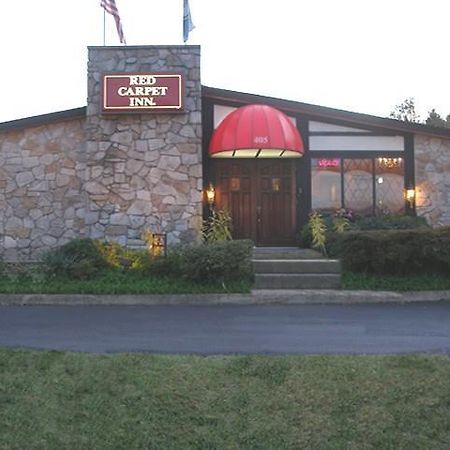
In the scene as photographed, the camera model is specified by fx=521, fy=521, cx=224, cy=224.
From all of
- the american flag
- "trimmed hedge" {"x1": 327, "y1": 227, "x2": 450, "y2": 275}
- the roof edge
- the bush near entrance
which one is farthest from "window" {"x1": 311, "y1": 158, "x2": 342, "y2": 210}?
the american flag

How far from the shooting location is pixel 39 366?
4777 millimetres

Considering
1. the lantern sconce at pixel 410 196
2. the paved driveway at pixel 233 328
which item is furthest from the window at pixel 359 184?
the paved driveway at pixel 233 328

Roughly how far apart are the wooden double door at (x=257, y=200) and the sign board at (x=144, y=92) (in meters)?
2.35

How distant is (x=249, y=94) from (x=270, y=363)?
35.5ft

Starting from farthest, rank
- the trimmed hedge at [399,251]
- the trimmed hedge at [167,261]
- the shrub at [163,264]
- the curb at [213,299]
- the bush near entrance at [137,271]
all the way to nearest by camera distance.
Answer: the shrub at [163,264]
the trimmed hedge at [399,251]
the trimmed hedge at [167,261]
the bush near entrance at [137,271]
the curb at [213,299]

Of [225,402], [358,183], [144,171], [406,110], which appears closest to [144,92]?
[144,171]

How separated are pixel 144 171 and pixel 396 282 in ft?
23.1

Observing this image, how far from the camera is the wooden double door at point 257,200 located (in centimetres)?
1484

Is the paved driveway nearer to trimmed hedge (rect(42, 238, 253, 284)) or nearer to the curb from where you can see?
the curb

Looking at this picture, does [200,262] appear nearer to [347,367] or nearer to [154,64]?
[347,367]

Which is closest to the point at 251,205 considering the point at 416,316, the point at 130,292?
the point at 130,292

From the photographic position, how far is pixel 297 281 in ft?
33.5

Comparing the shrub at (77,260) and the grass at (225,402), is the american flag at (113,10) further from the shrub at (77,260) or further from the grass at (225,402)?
the grass at (225,402)

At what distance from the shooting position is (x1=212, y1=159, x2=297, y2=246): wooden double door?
48.7 ft
